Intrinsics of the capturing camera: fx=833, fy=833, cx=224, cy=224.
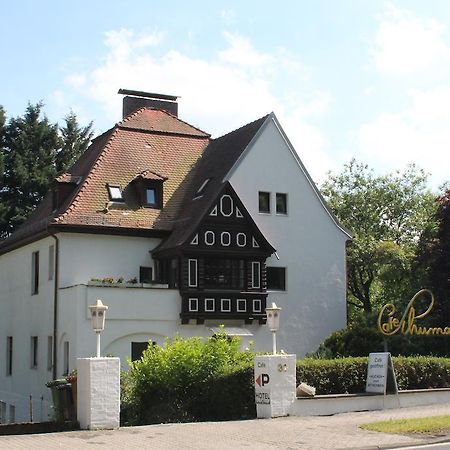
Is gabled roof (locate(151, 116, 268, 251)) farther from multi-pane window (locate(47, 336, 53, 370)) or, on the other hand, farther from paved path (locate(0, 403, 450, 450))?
A: paved path (locate(0, 403, 450, 450))

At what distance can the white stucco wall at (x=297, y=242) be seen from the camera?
Result: 3447 centimetres

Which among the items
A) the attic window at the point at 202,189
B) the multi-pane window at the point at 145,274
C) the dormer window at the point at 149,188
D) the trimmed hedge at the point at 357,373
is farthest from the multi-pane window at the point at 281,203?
the trimmed hedge at the point at 357,373

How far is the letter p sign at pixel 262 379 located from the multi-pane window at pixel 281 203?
15.7 meters

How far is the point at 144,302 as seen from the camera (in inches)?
1212

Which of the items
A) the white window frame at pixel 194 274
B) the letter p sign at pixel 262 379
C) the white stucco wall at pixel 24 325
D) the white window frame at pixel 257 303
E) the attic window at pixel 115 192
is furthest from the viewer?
the attic window at pixel 115 192

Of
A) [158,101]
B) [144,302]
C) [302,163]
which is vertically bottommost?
[144,302]

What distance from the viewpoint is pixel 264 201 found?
35.0m

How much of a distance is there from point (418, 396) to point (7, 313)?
2276 centimetres

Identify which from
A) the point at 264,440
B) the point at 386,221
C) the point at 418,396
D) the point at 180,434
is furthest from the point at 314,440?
the point at 386,221

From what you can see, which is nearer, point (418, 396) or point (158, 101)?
point (418, 396)

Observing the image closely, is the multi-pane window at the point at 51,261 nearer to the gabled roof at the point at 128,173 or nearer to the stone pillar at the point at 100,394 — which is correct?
the gabled roof at the point at 128,173

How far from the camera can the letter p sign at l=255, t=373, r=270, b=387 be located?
788 inches

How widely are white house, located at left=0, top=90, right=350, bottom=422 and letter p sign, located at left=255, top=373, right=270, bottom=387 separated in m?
10.9

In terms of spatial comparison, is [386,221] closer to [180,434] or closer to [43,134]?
[43,134]
